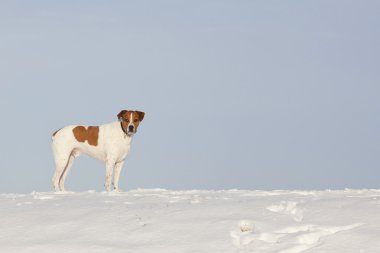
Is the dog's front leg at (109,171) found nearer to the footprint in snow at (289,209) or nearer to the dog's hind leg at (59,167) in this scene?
the dog's hind leg at (59,167)

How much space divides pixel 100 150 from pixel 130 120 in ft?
4.28

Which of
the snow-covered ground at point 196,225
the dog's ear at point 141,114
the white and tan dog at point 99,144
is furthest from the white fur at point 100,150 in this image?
the snow-covered ground at point 196,225

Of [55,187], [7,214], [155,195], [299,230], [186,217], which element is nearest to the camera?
[299,230]

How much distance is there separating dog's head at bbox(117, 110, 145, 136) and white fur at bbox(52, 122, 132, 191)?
29 cm

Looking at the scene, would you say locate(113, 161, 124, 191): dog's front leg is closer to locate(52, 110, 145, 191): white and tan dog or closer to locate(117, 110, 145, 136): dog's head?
locate(52, 110, 145, 191): white and tan dog

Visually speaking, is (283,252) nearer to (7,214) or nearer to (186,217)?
(186,217)

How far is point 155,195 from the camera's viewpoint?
13891 millimetres

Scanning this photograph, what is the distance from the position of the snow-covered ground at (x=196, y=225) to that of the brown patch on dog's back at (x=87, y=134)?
501 cm

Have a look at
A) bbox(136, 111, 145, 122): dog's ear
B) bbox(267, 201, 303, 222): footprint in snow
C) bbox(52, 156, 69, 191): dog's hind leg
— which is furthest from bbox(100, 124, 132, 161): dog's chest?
bbox(267, 201, 303, 222): footprint in snow

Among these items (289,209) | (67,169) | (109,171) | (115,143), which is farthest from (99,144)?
(289,209)

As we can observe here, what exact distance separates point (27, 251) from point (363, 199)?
18.8 ft

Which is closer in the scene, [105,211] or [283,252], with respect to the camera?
[283,252]

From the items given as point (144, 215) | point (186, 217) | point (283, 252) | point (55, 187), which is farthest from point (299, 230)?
point (55, 187)

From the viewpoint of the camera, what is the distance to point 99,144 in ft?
57.6
